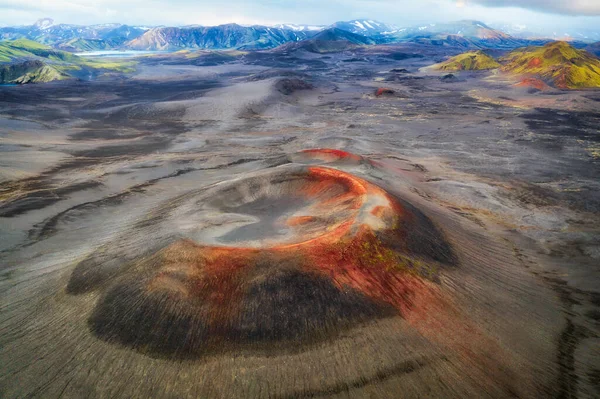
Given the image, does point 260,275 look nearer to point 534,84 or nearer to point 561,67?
point 534,84

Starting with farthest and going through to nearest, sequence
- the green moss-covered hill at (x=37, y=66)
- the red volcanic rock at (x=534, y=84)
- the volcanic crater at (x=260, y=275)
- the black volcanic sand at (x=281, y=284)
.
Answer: the green moss-covered hill at (x=37, y=66)
the red volcanic rock at (x=534, y=84)
the volcanic crater at (x=260, y=275)
the black volcanic sand at (x=281, y=284)

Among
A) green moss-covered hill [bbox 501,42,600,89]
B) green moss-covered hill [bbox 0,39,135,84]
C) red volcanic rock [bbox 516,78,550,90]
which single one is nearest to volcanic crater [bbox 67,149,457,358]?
red volcanic rock [bbox 516,78,550,90]

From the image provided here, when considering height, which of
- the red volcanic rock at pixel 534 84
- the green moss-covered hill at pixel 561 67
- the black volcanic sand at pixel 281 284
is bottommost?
the black volcanic sand at pixel 281 284

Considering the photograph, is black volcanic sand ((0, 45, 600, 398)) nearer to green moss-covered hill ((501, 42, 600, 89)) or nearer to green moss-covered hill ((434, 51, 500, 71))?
green moss-covered hill ((501, 42, 600, 89))

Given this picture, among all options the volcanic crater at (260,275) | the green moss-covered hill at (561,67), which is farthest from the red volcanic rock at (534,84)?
the volcanic crater at (260,275)

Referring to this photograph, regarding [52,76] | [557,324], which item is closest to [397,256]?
[557,324]

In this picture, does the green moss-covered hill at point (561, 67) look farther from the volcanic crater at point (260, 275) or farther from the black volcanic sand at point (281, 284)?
the volcanic crater at point (260, 275)

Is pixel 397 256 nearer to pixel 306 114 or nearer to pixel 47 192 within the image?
pixel 47 192
